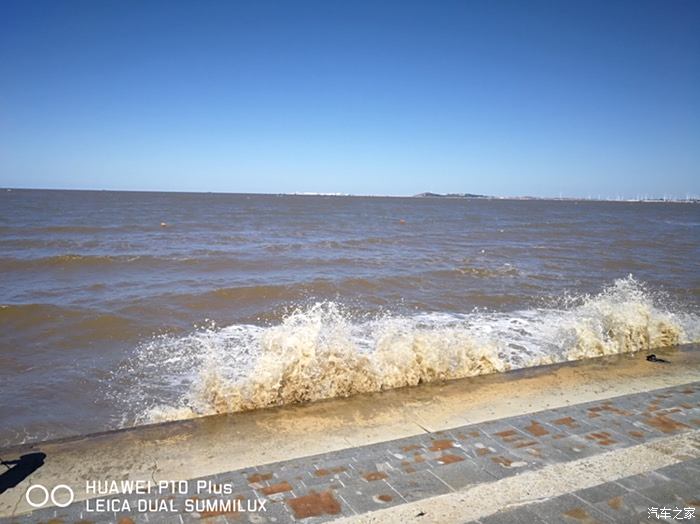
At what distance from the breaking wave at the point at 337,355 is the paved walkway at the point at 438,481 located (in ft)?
4.83

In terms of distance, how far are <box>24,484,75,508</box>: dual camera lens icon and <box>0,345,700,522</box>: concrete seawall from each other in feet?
0.13

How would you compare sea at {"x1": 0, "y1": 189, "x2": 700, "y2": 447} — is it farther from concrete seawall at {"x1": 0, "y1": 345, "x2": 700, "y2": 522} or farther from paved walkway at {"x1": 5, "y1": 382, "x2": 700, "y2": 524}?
paved walkway at {"x1": 5, "y1": 382, "x2": 700, "y2": 524}

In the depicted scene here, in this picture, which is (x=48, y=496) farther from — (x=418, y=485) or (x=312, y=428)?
(x=418, y=485)

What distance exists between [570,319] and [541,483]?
7792mm

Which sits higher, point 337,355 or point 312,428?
point 337,355

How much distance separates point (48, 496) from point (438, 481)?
2.69m

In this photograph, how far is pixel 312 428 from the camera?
4.02 meters

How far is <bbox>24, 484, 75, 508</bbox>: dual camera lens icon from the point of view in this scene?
112 inches

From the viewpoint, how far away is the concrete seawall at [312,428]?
3.27m

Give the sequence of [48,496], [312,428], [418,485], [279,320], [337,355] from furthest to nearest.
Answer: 1. [279,320]
2. [337,355]
3. [312,428]
4. [418,485]
5. [48,496]

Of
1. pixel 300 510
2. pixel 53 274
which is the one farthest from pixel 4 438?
pixel 53 274

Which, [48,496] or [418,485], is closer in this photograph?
[48,496]

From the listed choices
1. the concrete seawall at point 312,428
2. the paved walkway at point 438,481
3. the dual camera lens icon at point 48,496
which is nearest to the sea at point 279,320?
the concrete seawall at point 312,428

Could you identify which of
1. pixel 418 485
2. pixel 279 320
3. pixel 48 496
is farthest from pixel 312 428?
pixel 279 320
